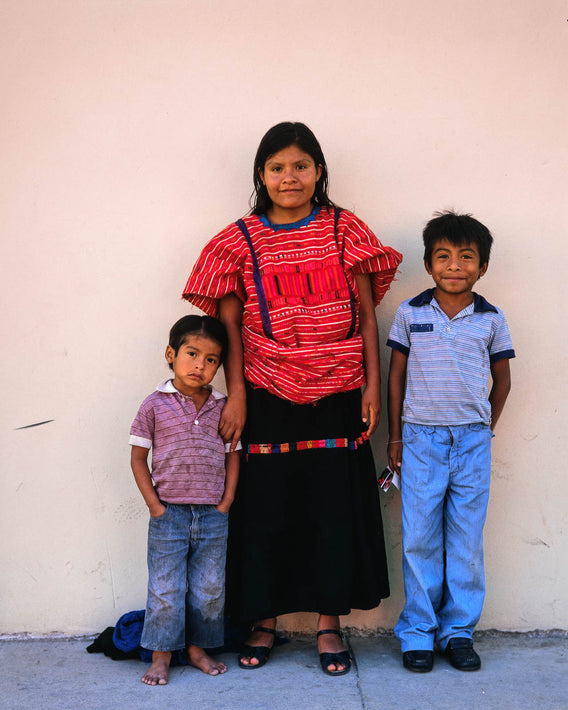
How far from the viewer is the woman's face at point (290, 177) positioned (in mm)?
2434

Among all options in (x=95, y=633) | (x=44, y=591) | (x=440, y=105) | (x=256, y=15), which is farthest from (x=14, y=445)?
(x=440, y=105)

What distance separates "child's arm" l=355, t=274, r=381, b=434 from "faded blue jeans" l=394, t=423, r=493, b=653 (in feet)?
0.45

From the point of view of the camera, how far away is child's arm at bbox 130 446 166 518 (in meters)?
2.38

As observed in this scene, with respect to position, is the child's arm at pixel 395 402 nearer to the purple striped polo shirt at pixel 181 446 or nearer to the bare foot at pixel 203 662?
the purple striped polo shirt at pixel 181 446

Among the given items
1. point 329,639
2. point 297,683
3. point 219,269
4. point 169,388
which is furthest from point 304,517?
point 219,269

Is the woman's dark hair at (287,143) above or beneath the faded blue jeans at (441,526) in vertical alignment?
above

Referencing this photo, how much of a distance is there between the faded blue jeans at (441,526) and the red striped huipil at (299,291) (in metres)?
0.35

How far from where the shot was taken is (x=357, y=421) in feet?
8.39

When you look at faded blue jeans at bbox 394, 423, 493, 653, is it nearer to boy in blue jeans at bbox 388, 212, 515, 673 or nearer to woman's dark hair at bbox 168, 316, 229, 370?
boy in blue jeans at bbox 388, 212, 515, 673

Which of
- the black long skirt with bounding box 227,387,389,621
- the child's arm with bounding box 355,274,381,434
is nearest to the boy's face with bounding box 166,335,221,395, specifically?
the black long skirt with bounding box 227,387,389,621

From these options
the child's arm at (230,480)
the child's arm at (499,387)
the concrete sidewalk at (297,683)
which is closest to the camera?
the concrete sidewalk at (297,683)

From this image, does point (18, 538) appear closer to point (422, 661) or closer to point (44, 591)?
point (44, 591)

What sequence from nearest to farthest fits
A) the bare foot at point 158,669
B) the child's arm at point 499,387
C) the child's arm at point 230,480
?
the bare foot at point 158,669
the child's arm at point 230,480
the child's arm at point 499,387

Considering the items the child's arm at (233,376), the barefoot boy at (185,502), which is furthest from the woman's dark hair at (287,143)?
the barefoot boy at (185,502)
